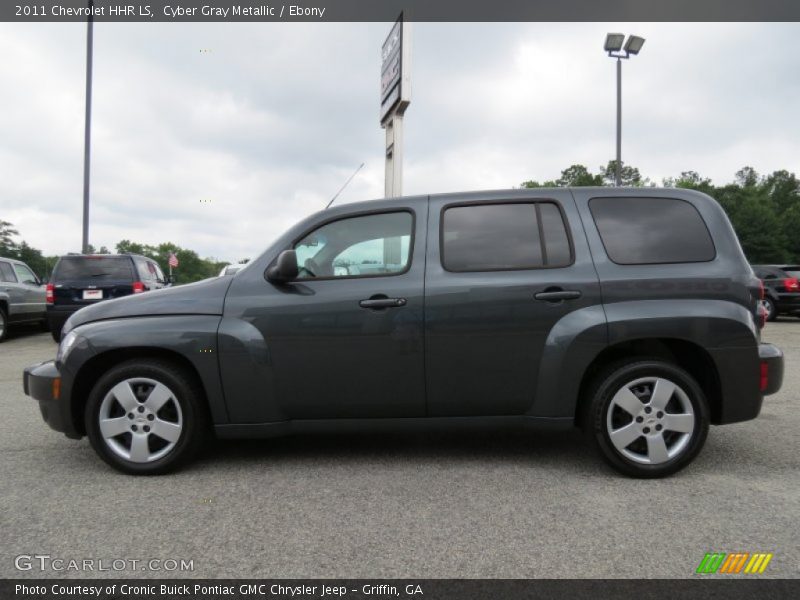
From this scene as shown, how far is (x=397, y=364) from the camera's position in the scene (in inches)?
136

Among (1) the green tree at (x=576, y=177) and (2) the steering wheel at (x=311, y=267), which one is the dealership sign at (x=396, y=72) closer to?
(2) the steering wheel at (x=311, y=267)

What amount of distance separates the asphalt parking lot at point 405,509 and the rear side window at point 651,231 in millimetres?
1294

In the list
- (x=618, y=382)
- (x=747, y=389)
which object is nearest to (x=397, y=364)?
(x=618, y=382)

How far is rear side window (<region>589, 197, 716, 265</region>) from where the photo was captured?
3.55m

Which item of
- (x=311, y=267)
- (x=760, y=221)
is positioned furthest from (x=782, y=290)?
(x=760, y=221)

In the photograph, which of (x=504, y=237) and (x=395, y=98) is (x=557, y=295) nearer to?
(x=504, y=237)

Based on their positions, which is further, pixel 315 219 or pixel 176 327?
pixel 315 219

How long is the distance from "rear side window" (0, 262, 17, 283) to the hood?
34.4ft

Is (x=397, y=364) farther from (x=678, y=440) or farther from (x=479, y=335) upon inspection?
(x=678, y=440)

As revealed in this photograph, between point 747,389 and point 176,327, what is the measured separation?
3363mm

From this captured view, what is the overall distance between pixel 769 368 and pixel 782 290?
1399 cm

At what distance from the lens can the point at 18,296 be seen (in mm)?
12328

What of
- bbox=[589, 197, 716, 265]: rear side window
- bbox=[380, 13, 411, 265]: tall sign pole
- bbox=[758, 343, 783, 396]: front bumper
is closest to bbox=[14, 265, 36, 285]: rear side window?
bbox=[380, 13, 411, 265]: tall sign pole
